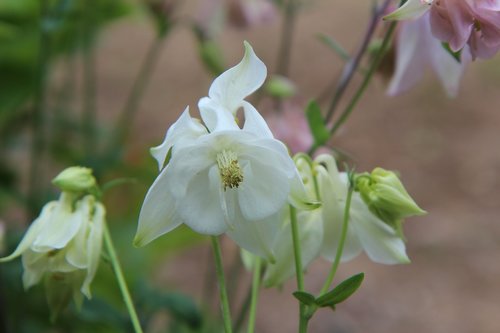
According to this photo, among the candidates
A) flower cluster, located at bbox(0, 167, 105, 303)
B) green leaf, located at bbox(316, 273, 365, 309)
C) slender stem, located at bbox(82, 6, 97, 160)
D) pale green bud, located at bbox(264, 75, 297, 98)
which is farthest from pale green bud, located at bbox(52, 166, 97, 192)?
slender stem, located at bbox(82, 6, 97, 160)

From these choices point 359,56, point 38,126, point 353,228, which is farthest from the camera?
point 38,126

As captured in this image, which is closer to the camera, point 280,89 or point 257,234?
point 257,234

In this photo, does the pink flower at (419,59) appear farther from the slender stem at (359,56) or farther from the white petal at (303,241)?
the white petal at (303,241)

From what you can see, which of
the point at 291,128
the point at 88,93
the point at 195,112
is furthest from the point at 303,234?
the point at 195,112

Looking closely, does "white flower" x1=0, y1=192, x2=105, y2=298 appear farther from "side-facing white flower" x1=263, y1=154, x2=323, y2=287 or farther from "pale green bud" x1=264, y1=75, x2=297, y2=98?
"pale green bud" x1=264, y1=75, x2=297, y2=98

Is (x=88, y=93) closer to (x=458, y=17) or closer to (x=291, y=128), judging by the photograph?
(x=291, y=128)

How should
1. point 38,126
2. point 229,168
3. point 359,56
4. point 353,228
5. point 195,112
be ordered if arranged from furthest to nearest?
point 195,112, point 38,126, point 359,56, point 353,228, point 229,168
